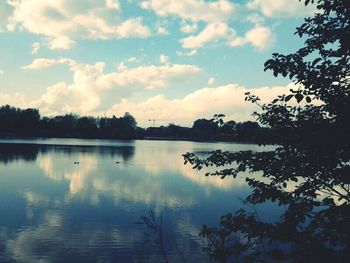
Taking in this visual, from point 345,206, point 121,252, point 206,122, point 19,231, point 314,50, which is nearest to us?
point 345,206

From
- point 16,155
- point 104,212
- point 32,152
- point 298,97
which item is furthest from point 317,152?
point 32,152

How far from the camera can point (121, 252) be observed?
21375 millimetres

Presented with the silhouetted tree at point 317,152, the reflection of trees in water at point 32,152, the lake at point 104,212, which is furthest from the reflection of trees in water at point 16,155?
the silhouetted tree at point 317,152

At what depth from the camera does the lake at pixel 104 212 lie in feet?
69.9

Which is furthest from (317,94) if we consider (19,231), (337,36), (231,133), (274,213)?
(274,213)

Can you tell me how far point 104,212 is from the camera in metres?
31.8

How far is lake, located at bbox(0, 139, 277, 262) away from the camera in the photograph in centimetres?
2131

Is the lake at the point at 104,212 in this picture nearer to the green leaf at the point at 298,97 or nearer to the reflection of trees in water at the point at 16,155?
the green leaf at the point at 298,97

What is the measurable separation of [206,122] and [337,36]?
4559mm

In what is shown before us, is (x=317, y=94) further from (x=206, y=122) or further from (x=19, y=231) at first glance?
(x=19, y=231)

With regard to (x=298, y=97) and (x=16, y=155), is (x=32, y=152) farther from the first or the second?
(x=298, y=97)

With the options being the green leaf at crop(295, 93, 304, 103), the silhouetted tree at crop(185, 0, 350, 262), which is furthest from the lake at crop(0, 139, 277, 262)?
the green leaf at crop(295, 93, 304, 103)

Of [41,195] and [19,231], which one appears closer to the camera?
[19,231]

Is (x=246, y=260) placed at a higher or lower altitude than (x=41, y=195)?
higher
